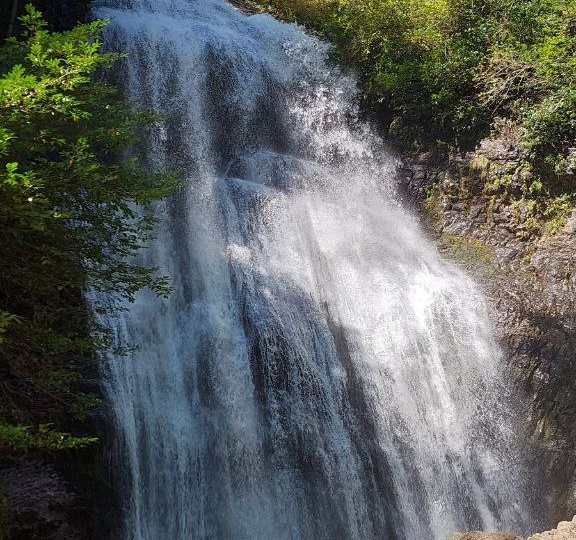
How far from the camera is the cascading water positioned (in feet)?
24.3

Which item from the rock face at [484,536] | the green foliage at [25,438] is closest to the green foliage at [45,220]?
the green foliage at [25,438]

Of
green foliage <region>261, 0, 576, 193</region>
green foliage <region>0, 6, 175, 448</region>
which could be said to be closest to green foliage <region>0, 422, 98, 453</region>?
green foliage <region>0, 6, 175, 448</region>

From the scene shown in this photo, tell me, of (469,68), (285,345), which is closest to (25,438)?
(285,345)

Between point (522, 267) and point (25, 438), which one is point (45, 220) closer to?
point (25, 438)

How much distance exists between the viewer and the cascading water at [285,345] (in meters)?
7.41

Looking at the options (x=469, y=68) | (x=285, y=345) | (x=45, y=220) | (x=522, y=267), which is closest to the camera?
(x=45, y=220)

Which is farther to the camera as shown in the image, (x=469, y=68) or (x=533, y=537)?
(x=469, y=68)

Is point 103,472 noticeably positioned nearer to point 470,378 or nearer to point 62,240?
point 62,240

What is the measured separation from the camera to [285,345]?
8.35 metres

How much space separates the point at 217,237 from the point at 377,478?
14.4 ft

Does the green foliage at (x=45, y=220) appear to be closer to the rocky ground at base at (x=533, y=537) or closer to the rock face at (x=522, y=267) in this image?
the rocky ground at base at (x=533, y=537)

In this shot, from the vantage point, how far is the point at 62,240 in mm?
5352

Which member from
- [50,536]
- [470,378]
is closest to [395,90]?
[470,378]

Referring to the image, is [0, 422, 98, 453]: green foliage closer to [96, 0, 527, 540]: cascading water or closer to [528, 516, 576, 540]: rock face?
[96, 0, 527, 540]: cascading water
